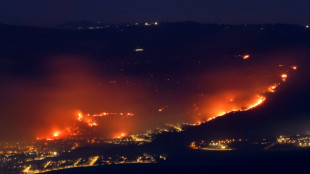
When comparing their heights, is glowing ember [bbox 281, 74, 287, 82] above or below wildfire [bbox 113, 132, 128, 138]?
above

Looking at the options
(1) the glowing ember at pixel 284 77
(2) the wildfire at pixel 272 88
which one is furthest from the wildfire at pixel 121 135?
(1) the glowing ember at pixel 284 77

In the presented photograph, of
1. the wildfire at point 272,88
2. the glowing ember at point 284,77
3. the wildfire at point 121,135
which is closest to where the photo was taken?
the wildfire at point 121,135

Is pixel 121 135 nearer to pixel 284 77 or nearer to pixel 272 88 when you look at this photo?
pixel 272 88

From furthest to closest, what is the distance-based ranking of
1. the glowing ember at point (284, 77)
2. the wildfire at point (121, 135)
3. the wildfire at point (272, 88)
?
the glowing ember at point (284, 77)
the wildfire at point (272, 88)
the wildfire at point (121, 135)

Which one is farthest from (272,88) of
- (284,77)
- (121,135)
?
(121,135)

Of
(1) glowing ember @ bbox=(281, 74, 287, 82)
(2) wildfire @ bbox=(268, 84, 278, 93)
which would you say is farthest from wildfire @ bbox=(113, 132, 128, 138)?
(1) glowing ember @ bbox=(281, 74, 287, 82)

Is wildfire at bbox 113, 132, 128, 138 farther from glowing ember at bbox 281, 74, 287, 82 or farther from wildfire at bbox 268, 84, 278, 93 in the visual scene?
glowing ember at bbox 281, 74, 287, 82

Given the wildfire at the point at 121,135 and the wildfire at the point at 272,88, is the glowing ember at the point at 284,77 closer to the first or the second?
the wildfire at the point at 272,88

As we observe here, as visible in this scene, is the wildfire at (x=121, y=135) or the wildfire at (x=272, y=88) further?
the wildfire at (x=272, y=88)

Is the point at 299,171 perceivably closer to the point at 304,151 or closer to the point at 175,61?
the point at 304,151

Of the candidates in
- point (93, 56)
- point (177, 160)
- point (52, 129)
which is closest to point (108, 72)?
point (93, 56)

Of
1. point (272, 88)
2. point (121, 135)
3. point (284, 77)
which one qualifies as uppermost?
point (284, 77)
